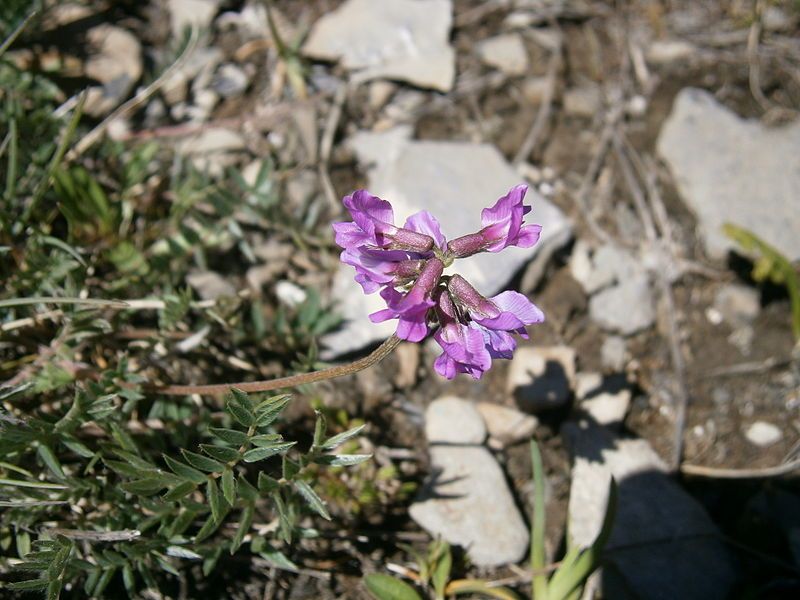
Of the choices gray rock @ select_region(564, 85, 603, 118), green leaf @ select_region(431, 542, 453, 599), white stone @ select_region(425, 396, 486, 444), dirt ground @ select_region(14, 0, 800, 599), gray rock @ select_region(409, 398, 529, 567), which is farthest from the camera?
gray rock @ select_region(564, 85, 603, 118)

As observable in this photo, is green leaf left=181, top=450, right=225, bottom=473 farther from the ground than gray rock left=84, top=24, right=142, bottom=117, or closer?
closer

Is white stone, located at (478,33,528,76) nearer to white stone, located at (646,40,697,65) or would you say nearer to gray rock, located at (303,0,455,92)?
gray rock, located at (303,0,455,92)

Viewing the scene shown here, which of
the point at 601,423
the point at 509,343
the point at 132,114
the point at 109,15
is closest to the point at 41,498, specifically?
the point at 509,343

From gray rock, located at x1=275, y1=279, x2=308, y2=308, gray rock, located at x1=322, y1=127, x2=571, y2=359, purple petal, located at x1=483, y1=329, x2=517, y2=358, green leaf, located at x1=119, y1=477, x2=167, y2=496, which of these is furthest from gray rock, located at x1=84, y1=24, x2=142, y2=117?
purple petal, located at x1=483, y1=329, x2=517, y2=358

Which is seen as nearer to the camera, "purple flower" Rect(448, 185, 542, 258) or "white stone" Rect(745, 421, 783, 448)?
"purple flower" Rect(448, 185, 542, 258)

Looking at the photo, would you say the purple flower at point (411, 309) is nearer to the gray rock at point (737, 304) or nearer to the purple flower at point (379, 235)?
the purple flower at point (379, 235)

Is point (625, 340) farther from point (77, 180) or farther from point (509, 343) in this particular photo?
point (77, 180)

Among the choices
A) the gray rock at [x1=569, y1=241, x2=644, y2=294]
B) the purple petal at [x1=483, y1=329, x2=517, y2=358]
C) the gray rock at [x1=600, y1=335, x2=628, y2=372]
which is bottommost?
the gray rock at [x1=600, y1=335, x2=628, y2=372]
